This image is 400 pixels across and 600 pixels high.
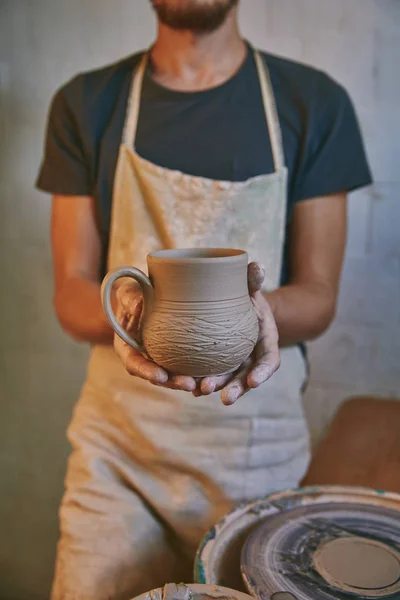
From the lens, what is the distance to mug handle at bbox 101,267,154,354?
0.69 meters

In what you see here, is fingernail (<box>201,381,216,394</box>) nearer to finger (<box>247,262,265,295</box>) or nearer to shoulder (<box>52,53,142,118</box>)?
finger (<box>247,262,265,295</box>)

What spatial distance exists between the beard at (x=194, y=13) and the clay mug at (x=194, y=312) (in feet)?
2.14

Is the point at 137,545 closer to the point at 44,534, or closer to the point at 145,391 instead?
the point at 145,391

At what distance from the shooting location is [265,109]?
1.22 meters

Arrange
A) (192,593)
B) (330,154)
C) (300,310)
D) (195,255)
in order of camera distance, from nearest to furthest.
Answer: (192,593)
(195,255)
(300,310)
(330,154)

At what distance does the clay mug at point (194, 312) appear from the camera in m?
0.67

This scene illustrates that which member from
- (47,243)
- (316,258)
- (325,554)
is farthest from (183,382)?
(47,243)

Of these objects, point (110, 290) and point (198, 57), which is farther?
point (198, 57)

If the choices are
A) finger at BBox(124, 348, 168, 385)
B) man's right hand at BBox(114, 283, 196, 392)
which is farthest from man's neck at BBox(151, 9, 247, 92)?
finger at BBox(124, 348, 168, 385)

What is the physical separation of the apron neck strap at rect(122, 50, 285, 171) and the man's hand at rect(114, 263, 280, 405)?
1.56ft

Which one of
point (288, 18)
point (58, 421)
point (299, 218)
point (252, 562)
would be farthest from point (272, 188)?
point (58, 421)

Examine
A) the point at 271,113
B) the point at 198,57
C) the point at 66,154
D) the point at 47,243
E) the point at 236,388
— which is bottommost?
the point at 236,388

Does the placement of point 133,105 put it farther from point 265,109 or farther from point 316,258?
point 316,258

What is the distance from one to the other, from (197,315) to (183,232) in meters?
0.50
